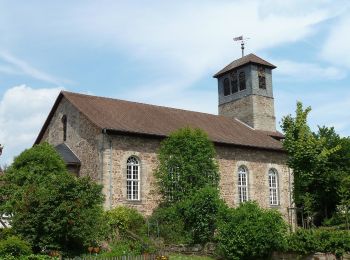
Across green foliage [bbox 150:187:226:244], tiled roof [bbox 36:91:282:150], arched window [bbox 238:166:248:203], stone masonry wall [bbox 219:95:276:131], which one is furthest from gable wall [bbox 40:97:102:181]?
stone masonry wall [bbox 219:95:276:131]

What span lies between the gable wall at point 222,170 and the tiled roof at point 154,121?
0.57 metres

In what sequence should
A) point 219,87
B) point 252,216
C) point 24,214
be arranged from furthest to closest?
point 219,87, point 252,216, point 24,214

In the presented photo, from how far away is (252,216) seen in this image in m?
20.9

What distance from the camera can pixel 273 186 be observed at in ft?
107

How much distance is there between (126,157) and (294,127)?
11.0 metres

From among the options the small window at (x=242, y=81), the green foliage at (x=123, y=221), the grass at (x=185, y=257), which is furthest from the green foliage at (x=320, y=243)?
the small window at (x=242, y=81)

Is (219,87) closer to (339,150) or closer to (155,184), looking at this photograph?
(339,150)

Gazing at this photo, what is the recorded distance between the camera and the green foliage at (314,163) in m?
29.9

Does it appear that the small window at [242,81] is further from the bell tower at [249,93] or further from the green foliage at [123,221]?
the green foliage at [123,221]

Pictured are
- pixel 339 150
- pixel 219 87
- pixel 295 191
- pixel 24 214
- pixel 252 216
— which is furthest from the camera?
pixel 219 87

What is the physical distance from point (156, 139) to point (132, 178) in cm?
267

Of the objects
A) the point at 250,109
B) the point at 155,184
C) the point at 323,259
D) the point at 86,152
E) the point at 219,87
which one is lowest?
the point at 323,259

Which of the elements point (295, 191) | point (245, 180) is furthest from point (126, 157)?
point (295, 191)

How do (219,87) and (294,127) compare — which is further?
(219,87)
